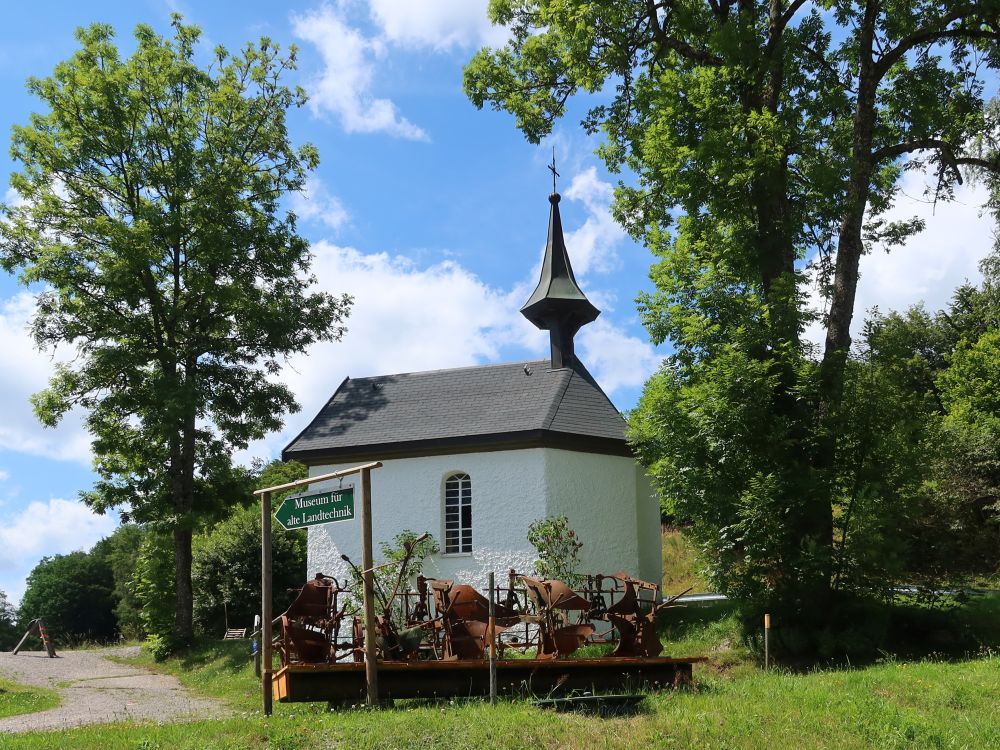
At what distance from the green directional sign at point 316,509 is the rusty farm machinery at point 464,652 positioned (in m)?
1.29

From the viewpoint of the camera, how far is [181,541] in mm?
23734

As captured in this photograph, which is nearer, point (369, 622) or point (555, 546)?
point (369, 622)

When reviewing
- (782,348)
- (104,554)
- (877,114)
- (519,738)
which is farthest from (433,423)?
(104,554)

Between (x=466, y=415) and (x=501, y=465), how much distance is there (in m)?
1.81

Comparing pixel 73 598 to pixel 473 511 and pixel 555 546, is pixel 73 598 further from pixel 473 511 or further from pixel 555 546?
pixel 555 546

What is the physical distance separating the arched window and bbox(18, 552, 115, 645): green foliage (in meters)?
31.9

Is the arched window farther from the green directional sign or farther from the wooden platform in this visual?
the green directional sign

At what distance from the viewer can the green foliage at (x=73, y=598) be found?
46.5 metres

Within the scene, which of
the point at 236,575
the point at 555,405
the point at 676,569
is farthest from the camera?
the point at 676,569

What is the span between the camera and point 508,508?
19.9 metres

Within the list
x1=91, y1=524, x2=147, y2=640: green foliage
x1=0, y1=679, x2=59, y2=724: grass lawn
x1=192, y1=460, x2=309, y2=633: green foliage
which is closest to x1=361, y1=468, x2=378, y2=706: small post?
x1=0, y1=679, x2=59, y2=724: grass lawn

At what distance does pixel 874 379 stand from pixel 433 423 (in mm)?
10317

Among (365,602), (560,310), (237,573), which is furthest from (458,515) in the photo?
(237,573)

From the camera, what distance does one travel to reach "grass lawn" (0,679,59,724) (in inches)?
551
